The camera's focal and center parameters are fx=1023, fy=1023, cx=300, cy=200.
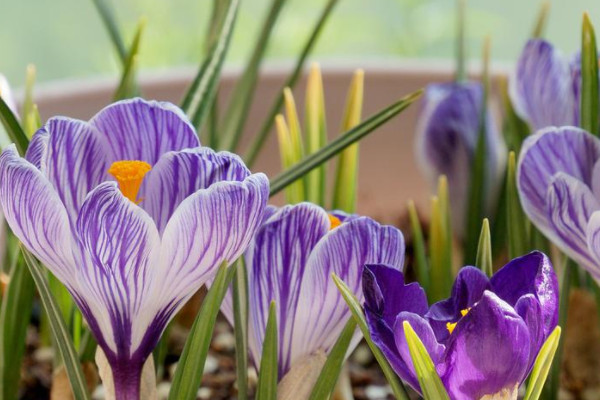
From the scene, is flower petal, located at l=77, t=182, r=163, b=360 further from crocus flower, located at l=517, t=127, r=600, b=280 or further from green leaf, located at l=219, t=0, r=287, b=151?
green leaf, located at l=219, t=0, r=287, b=151

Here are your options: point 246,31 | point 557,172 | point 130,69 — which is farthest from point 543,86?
point 246,31

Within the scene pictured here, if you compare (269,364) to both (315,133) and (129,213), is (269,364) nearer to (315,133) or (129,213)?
(129,213)

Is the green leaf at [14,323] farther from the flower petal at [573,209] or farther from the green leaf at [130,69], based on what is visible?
the flower petal at [573,209]

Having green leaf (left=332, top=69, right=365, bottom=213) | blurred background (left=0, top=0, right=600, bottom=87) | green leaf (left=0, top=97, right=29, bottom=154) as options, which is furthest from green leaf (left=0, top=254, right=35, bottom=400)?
blurred background (left=0, top=0, right=600, bottom=87)

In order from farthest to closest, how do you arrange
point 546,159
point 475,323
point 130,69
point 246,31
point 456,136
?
point 246,31, point 456,136, point 130,69, point 546,159, point 475,323

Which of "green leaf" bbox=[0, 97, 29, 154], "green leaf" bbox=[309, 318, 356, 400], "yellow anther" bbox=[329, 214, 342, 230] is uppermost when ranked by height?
"green leaf" bbox=[0, 97, 29, 154]

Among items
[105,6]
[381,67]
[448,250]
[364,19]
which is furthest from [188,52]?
[448,250]

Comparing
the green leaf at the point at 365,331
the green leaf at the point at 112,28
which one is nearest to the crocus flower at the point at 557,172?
the green leaf at the point at 365,331
